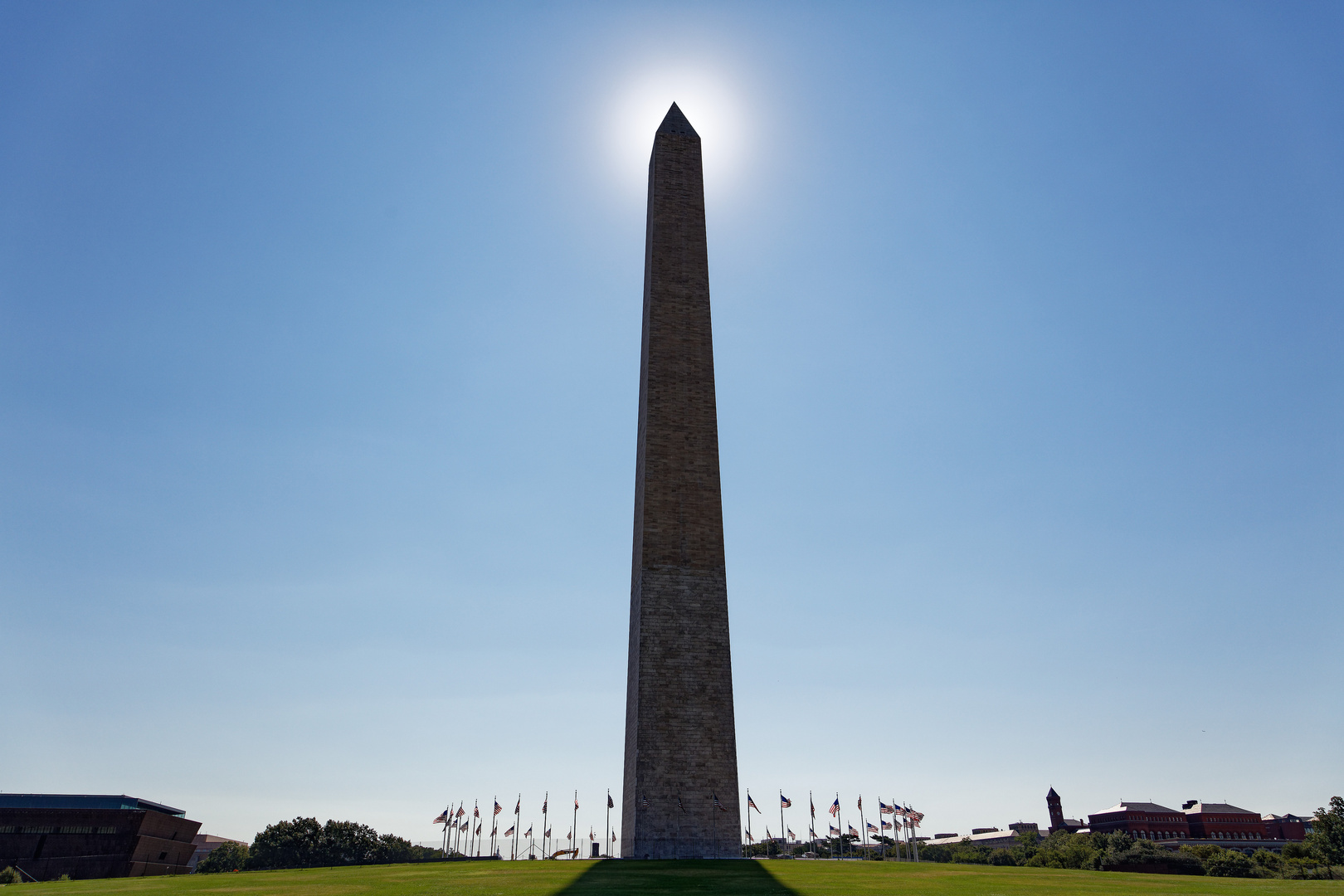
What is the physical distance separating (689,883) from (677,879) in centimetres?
80

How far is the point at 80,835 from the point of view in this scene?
Answer: 5759cm

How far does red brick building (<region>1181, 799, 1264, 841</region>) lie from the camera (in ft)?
339

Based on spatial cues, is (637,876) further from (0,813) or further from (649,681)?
(0,813)

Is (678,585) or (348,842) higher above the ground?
(678,585)

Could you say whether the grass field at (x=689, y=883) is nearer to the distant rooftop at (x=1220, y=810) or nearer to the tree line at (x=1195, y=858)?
the tree line at (x=1195, y=858)

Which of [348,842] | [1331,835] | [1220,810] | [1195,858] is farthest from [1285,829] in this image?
[348,842]

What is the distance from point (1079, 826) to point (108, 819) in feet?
365

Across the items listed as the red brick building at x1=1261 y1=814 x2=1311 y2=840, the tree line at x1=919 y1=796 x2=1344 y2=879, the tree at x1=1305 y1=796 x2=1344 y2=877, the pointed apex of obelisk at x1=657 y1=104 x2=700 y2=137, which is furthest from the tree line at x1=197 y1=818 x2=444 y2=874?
the red brick building at x1=1261 y1=814 x2=1311 y2=840

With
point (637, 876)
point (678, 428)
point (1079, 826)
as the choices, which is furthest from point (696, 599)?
point (1079, 826)

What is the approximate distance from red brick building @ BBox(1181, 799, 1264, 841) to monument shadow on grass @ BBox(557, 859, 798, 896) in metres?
103

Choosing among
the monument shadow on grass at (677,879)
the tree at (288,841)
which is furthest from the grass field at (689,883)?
the tree at (288,841)

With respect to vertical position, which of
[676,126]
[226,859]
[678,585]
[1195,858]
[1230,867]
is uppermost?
[676,126]

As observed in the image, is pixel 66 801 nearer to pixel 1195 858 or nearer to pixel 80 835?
pixel 80 835

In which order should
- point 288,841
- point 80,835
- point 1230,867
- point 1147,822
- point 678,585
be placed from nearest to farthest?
point 678,585 → point 1230,867 → point 80,835 → point 288,841 → point 1147,822
